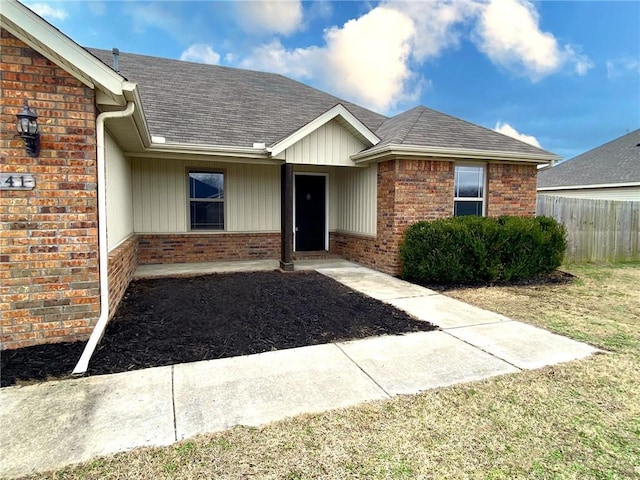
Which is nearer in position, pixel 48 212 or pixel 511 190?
pixel 48 212

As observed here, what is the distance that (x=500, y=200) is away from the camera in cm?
945

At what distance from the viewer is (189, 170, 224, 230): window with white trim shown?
32.3ft

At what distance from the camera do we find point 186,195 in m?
9.70

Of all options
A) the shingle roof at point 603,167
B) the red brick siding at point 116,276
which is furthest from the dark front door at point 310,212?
the shingle roof at point 603,167

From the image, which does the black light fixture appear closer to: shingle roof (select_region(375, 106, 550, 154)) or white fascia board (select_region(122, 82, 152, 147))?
white fascia board (select_region(122, 82, 152, 147))

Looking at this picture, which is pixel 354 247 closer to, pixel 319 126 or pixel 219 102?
pixel 319 126

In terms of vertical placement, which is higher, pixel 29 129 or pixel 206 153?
pixel 206 153

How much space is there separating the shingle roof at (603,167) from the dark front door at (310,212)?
47.9 feet

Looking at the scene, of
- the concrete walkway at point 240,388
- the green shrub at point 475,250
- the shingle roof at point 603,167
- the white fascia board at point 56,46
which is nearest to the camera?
the concrete walkway at point 240,388

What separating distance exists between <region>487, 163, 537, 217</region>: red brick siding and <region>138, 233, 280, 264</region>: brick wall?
5.97m

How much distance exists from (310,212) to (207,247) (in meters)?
3.18

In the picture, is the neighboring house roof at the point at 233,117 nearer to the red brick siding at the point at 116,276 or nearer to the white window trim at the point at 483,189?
the white window trim at the point at 483,189


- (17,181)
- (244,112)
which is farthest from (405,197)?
(17,181)

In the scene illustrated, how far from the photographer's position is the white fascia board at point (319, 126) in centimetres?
818
